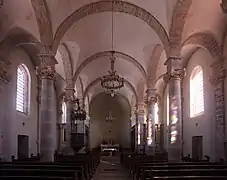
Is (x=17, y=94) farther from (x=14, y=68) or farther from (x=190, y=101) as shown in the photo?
(x=190, y=101)

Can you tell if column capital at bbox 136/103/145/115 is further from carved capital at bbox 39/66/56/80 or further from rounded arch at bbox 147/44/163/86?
carved capital at bbox 39/66/56/80

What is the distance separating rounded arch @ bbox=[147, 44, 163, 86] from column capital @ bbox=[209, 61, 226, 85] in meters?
4.26

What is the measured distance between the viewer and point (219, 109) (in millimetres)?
16969

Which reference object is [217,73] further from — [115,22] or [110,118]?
[110,118]

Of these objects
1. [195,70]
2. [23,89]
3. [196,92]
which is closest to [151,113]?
[196,92]

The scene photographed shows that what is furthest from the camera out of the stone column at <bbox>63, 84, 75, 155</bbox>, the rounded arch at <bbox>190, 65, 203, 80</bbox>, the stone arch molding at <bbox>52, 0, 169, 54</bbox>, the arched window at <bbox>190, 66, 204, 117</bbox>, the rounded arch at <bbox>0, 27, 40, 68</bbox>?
the stone column at <bbox>63, 84, 75, 155</bbox>

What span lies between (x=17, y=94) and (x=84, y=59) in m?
5.19

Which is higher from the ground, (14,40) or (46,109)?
(14,40)

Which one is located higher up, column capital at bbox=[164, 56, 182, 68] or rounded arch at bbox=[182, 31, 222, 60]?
rounded arch at bbox=[182, 31, 222, 60]

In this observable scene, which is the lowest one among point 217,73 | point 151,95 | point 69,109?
point 69,109

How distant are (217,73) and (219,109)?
1.82 m

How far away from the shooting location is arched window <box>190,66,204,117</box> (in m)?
20.8

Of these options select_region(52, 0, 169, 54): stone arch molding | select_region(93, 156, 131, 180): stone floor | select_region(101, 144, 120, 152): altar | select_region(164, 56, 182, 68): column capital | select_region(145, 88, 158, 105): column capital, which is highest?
select_region(52, 0, 169, 54): stone arch molding

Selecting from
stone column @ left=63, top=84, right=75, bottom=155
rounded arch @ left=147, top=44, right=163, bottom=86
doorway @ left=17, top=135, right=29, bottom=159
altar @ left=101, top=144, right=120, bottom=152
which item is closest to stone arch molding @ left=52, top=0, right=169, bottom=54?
rounded arch @ left=147, top=44, right=163, bottom=86
